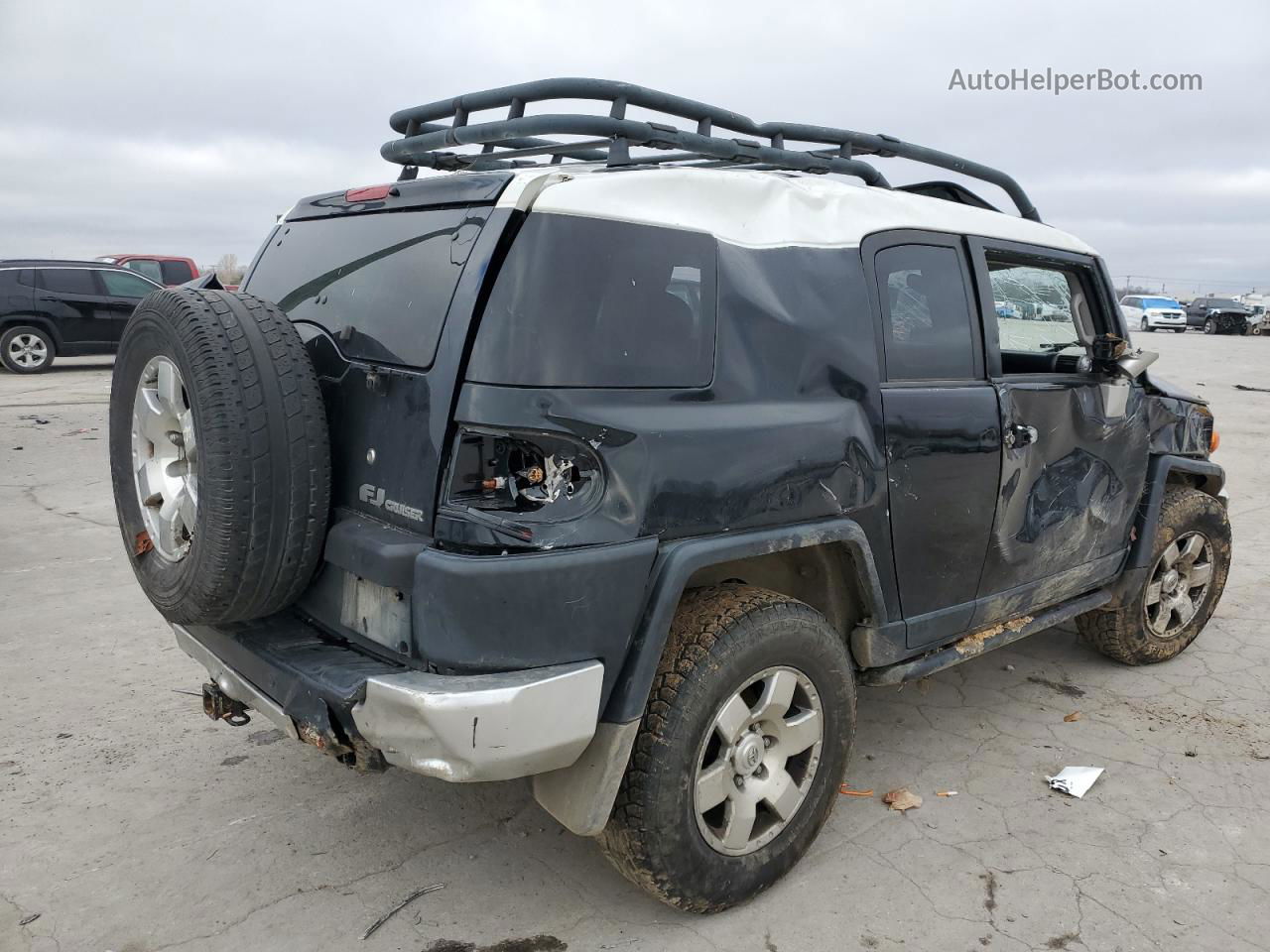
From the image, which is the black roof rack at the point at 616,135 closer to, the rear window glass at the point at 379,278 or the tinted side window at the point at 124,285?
the rear window glass at the point at 379,278

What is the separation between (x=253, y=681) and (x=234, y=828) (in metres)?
0.74

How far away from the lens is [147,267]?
1966 cm

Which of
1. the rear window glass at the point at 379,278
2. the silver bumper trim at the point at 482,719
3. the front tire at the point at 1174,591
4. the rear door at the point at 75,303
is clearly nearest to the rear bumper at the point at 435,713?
the silver bumper trim at the point at 482,719

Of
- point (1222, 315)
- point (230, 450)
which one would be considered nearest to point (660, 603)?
point (230, 450)

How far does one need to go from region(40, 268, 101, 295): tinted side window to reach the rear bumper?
597 inches

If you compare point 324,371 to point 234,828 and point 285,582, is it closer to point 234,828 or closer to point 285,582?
point 285,582

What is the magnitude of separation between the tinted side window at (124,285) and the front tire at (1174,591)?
1529 centimetres

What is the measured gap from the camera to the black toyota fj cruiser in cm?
226

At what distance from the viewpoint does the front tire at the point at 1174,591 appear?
4.36 metres

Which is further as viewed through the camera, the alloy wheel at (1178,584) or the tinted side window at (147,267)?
the tinted side window at (147,267)

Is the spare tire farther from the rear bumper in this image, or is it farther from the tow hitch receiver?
the tow hitch receiver

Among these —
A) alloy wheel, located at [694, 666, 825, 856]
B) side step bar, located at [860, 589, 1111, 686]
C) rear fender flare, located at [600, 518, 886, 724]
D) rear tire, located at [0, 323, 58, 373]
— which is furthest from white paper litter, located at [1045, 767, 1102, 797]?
rear tire, located at [0, 323, 58, 373]

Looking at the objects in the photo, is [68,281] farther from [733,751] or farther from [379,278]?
[733,751]

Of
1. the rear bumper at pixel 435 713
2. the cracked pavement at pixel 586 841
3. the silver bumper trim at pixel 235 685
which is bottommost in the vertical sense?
the cracked pavement at pixel 586 841
